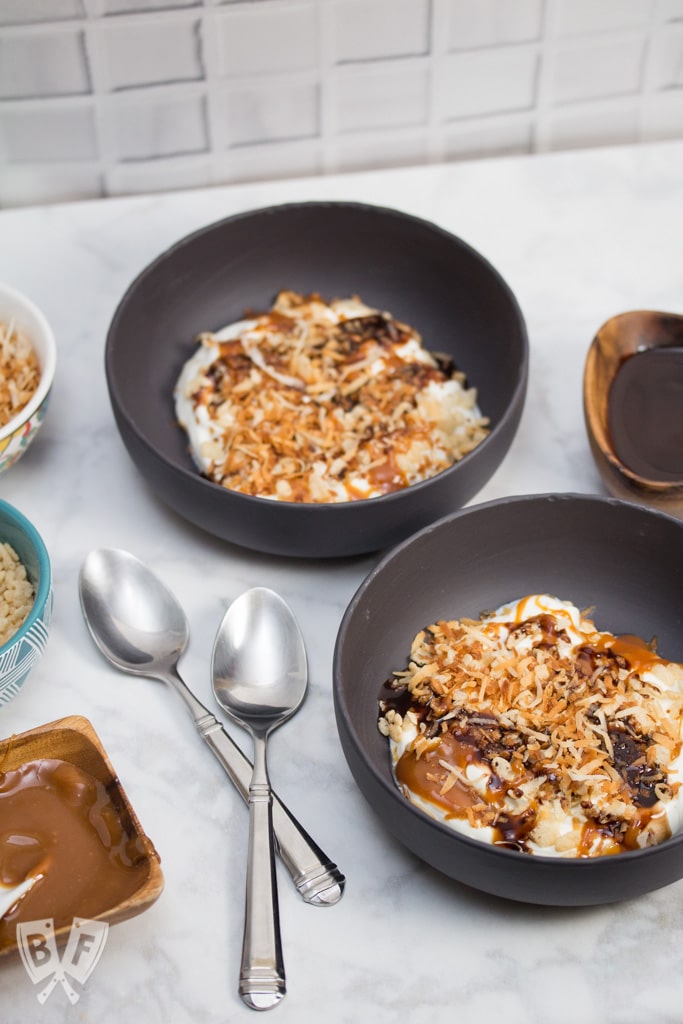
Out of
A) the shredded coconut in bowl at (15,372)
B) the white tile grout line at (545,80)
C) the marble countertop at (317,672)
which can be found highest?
the white tile grout line at (545,80)

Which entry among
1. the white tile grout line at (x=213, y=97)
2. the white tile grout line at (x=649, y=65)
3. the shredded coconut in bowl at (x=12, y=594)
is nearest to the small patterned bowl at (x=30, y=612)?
the shredded coconut in bowl at (x=12, y=594)

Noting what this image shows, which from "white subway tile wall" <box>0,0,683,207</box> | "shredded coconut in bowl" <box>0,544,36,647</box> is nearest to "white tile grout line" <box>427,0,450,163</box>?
"white subway tile wall" <box>0,0,683,207</box>

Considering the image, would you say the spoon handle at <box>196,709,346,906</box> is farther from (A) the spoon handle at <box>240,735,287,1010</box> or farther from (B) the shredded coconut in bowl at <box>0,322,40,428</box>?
(B) the shredded coconut in bowl at <box>0,322,40,428</box>

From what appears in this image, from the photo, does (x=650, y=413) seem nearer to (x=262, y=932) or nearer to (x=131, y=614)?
(x=131, y=614)

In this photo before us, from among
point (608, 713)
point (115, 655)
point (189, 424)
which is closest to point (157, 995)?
point (115, 655)

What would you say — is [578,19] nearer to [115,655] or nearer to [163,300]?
[163,300]

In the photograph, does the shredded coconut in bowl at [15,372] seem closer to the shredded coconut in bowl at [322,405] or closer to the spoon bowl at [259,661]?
the shredded coconut in bowl at [322,405]

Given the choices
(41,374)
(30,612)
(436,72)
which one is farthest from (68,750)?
(436,72)
